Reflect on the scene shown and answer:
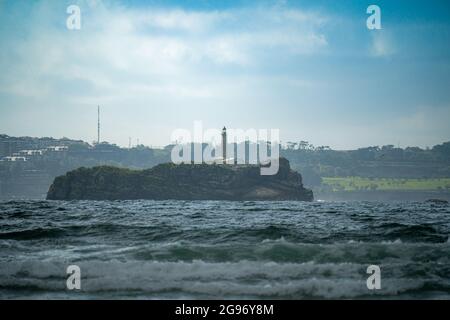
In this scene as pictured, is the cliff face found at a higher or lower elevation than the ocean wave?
lower

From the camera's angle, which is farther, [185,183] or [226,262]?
[185,183]

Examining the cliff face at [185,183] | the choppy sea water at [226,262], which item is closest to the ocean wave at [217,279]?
the choppy sea water at [226,262]

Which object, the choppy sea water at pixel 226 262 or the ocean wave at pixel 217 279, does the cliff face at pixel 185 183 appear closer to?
the choppy sea water at pixel 226 262

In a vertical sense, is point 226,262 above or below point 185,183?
above

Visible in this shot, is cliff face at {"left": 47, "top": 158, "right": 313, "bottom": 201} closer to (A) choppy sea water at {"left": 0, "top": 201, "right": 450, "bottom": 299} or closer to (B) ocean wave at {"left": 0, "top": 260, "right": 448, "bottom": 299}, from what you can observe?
(A) choppy sea water at {"left": 0, "top": 201, "right": 450, "bottom": 299}

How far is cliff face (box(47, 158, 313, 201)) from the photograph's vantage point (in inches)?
6683

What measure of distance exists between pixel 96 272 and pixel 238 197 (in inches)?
6253

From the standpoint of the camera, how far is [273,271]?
1362 cm

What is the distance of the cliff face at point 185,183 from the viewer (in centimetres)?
16975

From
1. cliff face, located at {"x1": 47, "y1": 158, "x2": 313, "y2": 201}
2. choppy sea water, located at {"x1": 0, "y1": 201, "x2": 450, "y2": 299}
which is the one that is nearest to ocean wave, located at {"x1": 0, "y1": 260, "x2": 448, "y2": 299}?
choppy sea water, located at {"x1": 0, "y1": 201, "x2": 450, "y2": 299}

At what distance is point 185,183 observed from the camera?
17712 cm

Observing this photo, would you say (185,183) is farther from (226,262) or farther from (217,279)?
(217,279)

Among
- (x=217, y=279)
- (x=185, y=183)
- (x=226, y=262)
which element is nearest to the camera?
(x=217, y=279)

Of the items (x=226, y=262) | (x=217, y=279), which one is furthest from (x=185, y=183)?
(x=217, y=279)
